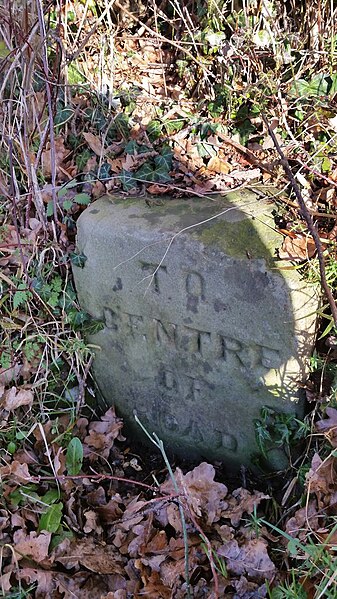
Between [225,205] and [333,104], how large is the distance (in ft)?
2.31

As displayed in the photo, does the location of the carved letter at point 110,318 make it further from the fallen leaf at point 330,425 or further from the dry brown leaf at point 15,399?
the fallen leaf at point 330,425

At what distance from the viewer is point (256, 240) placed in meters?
2.09

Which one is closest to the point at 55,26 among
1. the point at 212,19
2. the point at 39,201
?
the point at 212,19

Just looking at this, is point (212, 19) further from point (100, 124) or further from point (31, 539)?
point (31, 539)

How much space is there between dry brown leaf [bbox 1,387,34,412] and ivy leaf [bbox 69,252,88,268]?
0.62m

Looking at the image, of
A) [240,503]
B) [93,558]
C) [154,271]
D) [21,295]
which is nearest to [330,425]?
[240,503]

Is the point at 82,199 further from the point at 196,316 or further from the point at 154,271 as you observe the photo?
the point at 196,316

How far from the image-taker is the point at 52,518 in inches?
85.4

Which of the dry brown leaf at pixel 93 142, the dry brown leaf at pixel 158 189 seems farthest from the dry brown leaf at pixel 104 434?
the dry brown leaf at pixel 93 142

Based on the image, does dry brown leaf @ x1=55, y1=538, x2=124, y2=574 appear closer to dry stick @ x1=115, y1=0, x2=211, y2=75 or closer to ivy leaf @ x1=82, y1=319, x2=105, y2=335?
ivy leaf @ x1=82, y1=319, x2=105, y2=335

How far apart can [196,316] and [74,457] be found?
31.2 inches

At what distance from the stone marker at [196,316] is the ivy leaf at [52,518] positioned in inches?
22.0

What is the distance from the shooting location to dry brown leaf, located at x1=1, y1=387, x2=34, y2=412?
253 centimetres

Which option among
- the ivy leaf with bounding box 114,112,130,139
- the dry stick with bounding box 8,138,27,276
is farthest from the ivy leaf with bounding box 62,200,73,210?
the ivy leaf with bounding box 114,112,130,139
